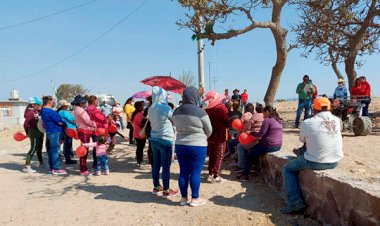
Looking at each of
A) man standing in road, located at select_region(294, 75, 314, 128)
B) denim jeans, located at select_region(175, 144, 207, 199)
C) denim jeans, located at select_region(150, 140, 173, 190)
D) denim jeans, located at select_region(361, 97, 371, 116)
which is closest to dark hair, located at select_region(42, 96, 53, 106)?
denim jeans, located at select_region(150, 140, 173, 190)

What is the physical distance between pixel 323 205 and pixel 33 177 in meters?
6.06

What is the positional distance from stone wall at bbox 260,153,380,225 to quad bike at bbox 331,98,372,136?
5.55 m

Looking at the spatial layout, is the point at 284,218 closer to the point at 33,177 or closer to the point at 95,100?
the point at 95,100

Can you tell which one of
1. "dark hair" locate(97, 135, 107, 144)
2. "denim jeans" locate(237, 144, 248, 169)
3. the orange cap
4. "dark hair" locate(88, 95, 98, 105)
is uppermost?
"dark hair" locate(88, 95, 98, 105)

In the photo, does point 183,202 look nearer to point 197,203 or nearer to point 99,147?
point 197,203

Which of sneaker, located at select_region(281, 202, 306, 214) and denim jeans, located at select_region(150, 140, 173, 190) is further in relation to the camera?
denim jeans, located at select_region(150, 140, 173, 190)

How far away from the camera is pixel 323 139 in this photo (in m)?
3.97

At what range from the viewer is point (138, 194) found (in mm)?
5387

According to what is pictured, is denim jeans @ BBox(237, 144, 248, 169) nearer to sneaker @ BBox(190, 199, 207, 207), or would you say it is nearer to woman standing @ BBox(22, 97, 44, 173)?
sneaker @ BBox(190, 199, 207, 207)

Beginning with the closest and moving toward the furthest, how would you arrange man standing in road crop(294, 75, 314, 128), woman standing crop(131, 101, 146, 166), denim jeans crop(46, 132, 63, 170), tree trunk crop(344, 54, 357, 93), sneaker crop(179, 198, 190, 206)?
1. sneaker crop(179, 198, 190, 206)
2. denim jeans crop(46, 132, 63, 170)
3. woman standing crop(131, 101, 146, 166)
4. man standing in road crop(294, 75, 314, 128)
5. tree trunk crop(344, 54, 357, 93)

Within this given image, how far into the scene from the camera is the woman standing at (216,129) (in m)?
5.80

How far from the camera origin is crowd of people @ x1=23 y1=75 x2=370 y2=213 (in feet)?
13.5

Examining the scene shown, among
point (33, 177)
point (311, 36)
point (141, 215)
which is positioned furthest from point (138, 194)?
point (311, 36)

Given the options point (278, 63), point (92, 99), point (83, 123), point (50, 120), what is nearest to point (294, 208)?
point (83, 123)
